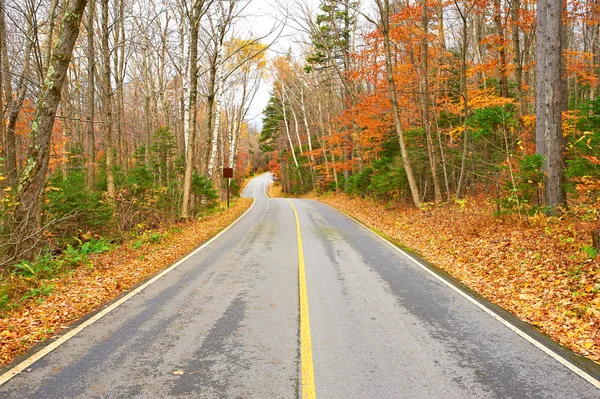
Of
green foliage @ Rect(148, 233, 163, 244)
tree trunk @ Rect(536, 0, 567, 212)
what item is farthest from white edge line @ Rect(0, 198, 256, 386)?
tree trunk @ Rect(536, 0, 567, 212)

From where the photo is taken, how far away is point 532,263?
7.75 m

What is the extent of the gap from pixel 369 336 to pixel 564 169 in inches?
302

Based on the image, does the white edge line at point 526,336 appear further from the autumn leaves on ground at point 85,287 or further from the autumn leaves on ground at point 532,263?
the autumn leaves on ground at point 85,287

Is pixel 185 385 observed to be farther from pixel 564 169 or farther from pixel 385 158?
pixel 385 158

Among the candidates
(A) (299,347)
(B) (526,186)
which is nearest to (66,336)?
(A) (299,347)

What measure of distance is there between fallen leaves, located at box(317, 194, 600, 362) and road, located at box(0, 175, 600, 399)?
0.72 meters

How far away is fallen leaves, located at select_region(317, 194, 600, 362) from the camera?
5.43 metres

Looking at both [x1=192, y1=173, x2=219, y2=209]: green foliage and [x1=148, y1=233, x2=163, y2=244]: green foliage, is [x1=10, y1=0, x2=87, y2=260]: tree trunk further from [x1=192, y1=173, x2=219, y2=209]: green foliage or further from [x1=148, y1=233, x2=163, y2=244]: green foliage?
[x1=192, y1=173, x2=219, y2=209]: green foliage

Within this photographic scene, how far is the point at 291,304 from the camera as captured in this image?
6223 millimetres

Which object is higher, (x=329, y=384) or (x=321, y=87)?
(x=321, y=87)

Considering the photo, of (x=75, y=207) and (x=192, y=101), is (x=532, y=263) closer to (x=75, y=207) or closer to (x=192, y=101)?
(x=75, y=207)

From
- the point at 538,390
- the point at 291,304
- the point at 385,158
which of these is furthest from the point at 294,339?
the point at 385,158

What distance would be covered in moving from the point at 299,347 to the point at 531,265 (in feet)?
Answer: 18.1

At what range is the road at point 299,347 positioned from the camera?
373cm
